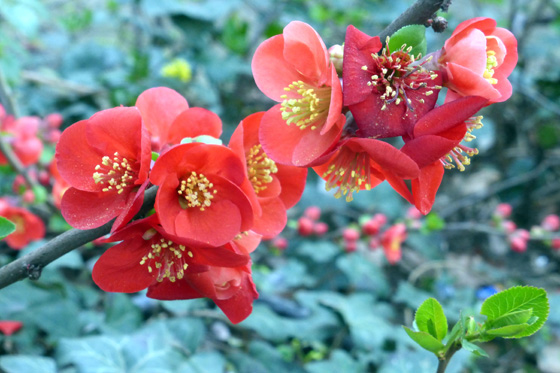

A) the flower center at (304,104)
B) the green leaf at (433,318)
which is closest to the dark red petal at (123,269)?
the flower center at (304,104)

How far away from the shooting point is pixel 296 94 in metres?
0.65

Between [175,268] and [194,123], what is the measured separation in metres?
0.20

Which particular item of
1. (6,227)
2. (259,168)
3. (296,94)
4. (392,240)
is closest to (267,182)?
(259,168)

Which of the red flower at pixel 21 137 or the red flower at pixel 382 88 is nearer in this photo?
the red flower at pixel 382 88

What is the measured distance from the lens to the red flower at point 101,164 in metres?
0.58

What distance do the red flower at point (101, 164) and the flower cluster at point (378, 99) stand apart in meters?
0.17

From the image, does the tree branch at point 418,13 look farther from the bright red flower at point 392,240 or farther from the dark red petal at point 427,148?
the bright red flower at point 392,240

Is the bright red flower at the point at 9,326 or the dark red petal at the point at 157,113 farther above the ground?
the dark red petal at the point at 157,113

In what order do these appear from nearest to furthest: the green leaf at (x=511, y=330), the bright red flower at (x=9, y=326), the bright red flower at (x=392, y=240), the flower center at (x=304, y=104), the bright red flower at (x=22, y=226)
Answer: the green leaf at (x=511, y=330), the flower center at (x=304, y=104), the bright red flower at (x=9, y=326), the bright red flower at (x=22, y=226), the bright red flower at (x=392, y=240)

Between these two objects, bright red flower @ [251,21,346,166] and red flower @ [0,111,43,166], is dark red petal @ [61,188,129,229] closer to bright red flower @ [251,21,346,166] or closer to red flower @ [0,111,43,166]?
bright red flower @ [251,21,346,166]

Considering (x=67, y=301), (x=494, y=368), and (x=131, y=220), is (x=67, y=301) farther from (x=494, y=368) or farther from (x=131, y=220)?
(x=494, y=368)

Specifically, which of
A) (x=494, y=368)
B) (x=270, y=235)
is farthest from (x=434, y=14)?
(x=494, y=368)

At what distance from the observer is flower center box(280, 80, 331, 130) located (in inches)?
24.3

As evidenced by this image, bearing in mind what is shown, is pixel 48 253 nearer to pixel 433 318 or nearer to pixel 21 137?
pixel 433 318
